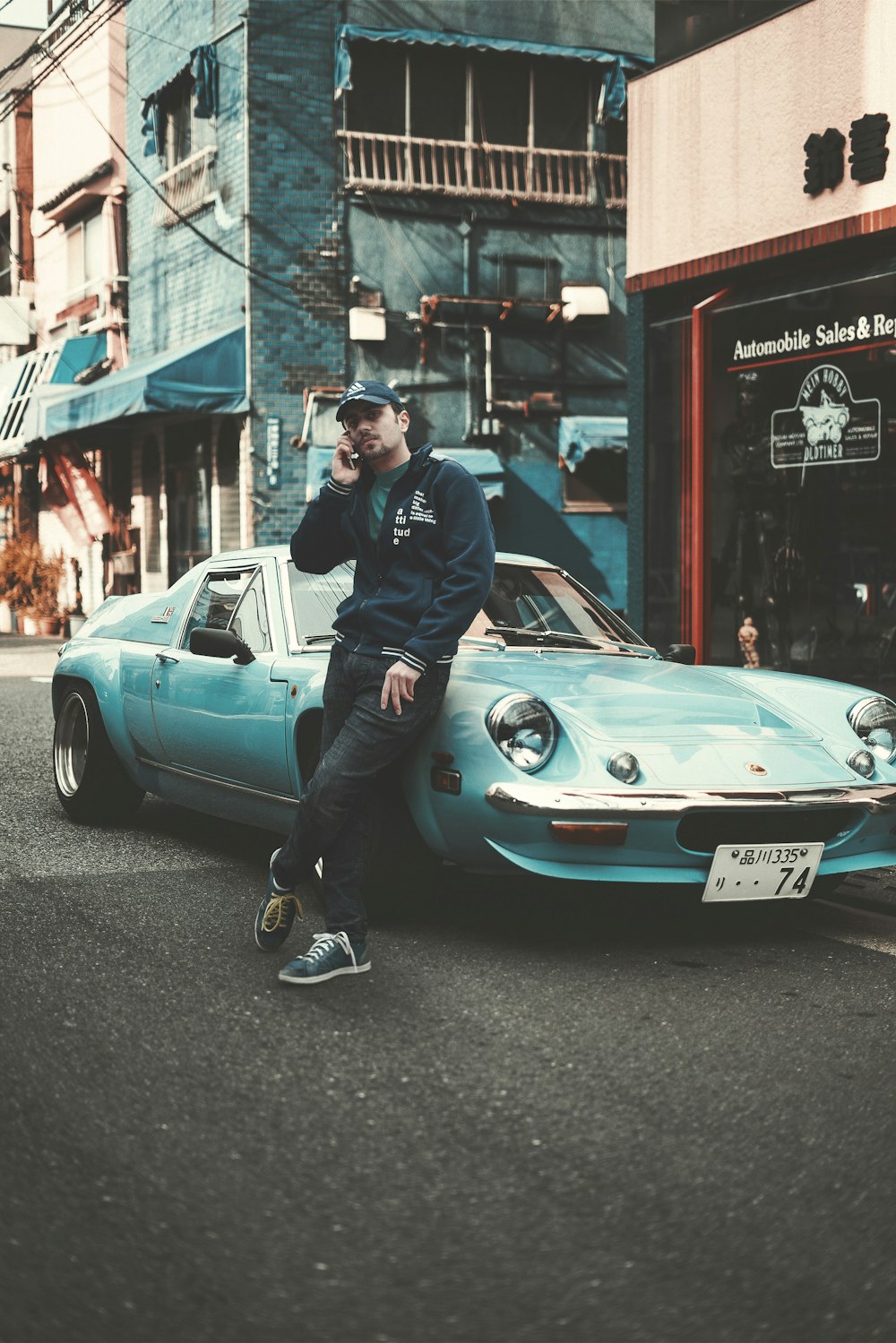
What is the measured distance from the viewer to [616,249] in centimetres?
2056

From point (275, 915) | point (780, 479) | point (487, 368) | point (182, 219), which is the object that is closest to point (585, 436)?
point (487, 368)

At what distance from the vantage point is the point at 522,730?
486 cm

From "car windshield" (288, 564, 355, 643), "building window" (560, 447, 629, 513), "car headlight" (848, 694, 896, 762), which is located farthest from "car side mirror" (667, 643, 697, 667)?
"building window" (560, 447, 629, 513)

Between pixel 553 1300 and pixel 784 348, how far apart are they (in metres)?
9.10

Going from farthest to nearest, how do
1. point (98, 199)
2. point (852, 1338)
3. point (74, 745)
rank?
point (98, 199) < point (74, 745) < point (852, 1338)

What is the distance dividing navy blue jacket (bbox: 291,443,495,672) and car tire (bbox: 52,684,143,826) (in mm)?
2735

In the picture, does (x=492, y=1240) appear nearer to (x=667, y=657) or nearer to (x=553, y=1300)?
(x=553, y=1300)

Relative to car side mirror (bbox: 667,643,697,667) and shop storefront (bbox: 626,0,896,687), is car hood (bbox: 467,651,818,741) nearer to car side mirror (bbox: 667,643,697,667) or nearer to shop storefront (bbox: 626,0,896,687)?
car side mirror (bbox: 667,643,697,667)

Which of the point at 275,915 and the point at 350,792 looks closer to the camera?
the point at 350,792

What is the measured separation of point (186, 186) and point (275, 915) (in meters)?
17.6

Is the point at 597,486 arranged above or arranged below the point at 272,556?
above

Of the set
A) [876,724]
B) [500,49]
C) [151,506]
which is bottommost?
[876,724]

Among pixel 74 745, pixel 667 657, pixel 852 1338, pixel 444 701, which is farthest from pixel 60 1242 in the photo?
pixel 74 745

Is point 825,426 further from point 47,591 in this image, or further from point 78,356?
point 47,591
